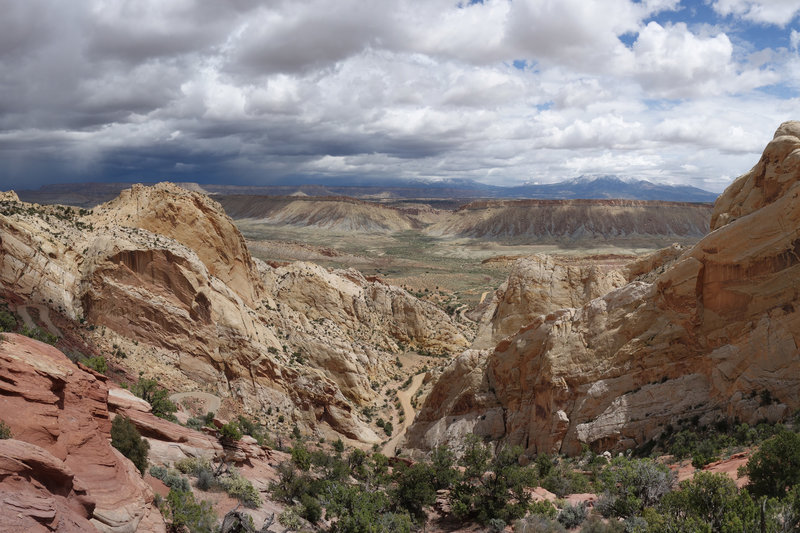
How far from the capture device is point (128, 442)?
616 inches

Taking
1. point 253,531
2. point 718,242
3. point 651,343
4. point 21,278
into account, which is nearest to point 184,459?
point 253,531

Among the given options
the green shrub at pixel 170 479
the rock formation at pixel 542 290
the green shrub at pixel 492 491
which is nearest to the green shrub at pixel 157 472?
the green shrub at pixel 170 479

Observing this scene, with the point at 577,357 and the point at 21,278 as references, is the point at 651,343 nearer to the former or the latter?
the point at 577,357

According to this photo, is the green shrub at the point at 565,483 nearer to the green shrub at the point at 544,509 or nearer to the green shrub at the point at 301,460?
the green shrub at the point at 544,509

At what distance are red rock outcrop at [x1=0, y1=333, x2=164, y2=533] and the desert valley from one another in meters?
0.06

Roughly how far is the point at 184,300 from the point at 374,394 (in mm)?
19198

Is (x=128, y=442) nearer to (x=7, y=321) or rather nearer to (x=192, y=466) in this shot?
(x=192, y=466)

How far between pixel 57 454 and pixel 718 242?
26060mm

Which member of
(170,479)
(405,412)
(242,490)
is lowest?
(405,412)

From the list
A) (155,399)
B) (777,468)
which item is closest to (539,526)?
(777,468)

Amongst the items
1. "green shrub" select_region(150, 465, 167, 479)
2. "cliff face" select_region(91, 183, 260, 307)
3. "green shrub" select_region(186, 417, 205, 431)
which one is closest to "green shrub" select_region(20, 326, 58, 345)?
"green shrub" select_region(186, 417, 205, 431)

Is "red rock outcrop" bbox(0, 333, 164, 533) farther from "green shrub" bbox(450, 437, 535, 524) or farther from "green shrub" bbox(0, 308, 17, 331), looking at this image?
"green shrub" bbox(450, 437, 535, 524)

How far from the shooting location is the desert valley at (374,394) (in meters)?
13.3

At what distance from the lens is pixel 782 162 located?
73.0ft
